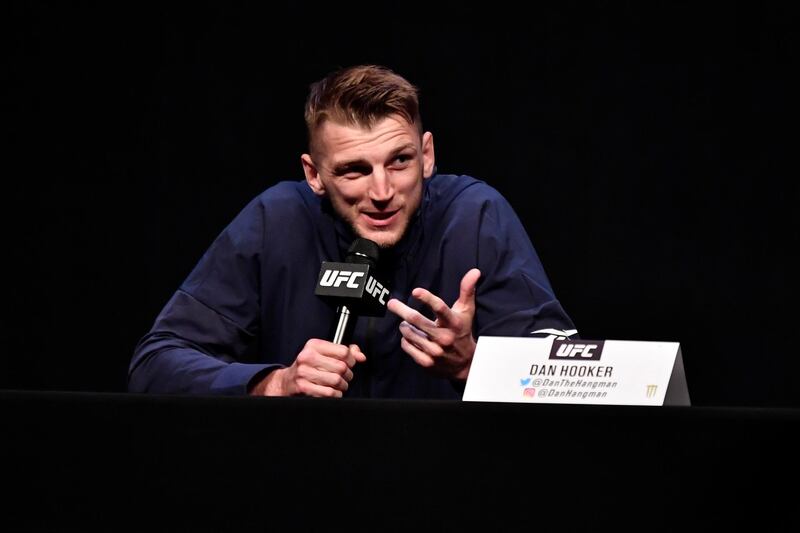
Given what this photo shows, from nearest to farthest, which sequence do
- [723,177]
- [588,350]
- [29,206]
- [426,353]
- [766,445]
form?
[766,445] < [588,350] < [426,353] < [723,177] < [29,206]

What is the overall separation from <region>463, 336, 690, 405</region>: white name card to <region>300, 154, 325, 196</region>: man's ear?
3.16ft

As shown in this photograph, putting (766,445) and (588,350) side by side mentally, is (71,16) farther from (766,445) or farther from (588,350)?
(766,445)

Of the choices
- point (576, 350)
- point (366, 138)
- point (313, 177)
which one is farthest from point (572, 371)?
point (313, 177)

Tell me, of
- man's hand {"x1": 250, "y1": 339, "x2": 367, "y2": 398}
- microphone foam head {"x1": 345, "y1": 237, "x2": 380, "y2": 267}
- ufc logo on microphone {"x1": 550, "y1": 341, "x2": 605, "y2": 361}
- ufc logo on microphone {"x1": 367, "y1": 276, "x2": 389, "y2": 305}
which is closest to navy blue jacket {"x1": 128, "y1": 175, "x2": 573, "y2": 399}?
microphone foam head {"x1": 345, "y1": 237, "x2": 380, "y2": 267}

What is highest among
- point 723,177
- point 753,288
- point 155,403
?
point 723,177

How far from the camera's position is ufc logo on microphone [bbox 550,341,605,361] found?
1.41 metres

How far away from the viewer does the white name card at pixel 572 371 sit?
1.40 metres

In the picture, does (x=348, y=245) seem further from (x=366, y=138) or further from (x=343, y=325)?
(x=343, y=325)

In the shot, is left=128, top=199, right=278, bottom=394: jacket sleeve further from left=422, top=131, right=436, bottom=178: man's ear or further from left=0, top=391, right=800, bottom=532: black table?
left=0, top=391, right=800, bottom=532: black table

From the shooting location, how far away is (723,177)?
2.72m

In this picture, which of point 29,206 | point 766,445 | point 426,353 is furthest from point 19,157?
point 766,445

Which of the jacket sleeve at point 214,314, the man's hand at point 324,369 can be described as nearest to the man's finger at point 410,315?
the man's hand at point 324,369

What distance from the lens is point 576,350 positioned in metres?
1.42

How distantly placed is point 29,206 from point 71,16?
48cm
